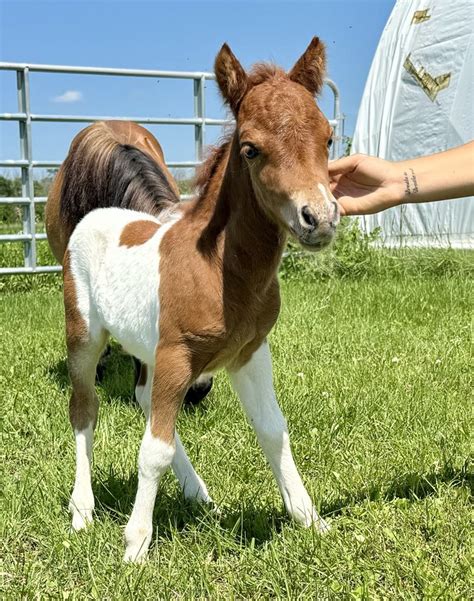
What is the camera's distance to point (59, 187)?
5312 mm

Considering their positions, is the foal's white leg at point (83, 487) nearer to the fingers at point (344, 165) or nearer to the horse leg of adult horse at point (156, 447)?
the horse leg of adult horse at point (156, 447)

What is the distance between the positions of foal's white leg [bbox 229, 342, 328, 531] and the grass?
13 centimetres

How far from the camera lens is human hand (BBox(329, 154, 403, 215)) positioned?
2.77 metres

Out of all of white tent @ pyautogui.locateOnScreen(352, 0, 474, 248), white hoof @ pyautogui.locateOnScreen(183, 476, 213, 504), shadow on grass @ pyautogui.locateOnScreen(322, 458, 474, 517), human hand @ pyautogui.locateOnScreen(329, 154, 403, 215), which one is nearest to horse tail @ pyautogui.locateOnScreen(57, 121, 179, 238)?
human hand @ pyautogui.locateOnScreen(329, 154, 403, 215)

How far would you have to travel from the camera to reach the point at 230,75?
2340 millimetres

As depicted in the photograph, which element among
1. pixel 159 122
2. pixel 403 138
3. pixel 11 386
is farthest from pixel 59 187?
pixel 403 138

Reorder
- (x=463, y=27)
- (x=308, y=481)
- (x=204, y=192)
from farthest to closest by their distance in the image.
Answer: (x=463, y=27), (x=308, y=481), (x=204, y=192)

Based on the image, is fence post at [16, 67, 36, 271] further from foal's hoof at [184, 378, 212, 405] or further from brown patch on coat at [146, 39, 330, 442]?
brown patch on coat at [146, 39, 330, 442]

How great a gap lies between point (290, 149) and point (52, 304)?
17.9ft

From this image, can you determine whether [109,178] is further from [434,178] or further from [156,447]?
[156,447]

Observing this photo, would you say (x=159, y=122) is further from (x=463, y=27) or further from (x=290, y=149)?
(x=290, y=149)

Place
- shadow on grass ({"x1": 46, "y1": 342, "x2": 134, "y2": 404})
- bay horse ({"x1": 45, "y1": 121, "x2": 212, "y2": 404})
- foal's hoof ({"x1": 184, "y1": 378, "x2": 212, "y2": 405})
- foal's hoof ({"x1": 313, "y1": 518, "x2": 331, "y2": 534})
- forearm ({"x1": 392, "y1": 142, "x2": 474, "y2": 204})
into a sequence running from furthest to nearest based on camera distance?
shadow on grass ({"x1": 46, "y1": 342, "x2": 134, "y2": 404}), bay horse ({"x1": 45, "y1": 121, "x2": 212, "y2": 404}), foal's hoof ({"x1": 184, "y1": 378, "x2": 212, "y2": 405}), forearm ({"x1": 392, "y1": 142, "x2": 474, "y2": 204}), foal's hoof ({"x1": 313, "y1": 518, "x2": 331, "y2": 534})

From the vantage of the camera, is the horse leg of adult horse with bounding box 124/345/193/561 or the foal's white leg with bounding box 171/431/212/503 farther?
the foal's white leg with bounding box 171/431/212/503

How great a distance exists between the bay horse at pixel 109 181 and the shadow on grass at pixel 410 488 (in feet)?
3.92
